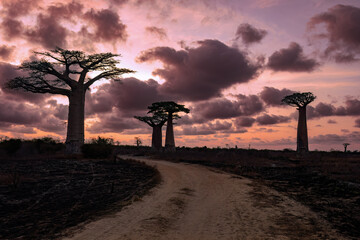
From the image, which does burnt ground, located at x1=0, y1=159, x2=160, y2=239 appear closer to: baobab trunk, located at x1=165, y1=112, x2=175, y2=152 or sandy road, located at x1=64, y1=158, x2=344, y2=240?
sandy road, located at x1=64, y1=158, x2=344, y2=240

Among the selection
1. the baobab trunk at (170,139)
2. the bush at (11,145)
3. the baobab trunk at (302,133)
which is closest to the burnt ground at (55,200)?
the bush at (11,145)

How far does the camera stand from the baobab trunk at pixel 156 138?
44.8 meters

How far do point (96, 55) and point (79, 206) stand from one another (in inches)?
892

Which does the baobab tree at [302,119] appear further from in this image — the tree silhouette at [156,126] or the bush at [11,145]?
the bush at [11,145]

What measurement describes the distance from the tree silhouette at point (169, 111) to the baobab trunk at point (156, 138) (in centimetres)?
487

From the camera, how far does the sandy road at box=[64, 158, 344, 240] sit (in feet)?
17.4

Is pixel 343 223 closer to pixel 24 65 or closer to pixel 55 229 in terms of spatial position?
pixel 55 229

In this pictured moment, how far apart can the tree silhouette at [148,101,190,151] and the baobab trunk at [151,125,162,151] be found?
487cm

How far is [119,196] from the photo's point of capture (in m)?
8.91

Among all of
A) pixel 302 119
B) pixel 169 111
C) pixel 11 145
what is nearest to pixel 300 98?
pixel 302 119

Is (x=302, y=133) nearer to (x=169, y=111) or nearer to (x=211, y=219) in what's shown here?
(x=169, y=111)

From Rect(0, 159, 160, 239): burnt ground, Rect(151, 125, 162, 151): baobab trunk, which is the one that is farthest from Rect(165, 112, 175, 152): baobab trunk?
Rect(0, 159, 160, 239): burnt ground

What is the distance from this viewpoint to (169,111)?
4069 centimetres

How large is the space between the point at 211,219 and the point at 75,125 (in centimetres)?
2370
